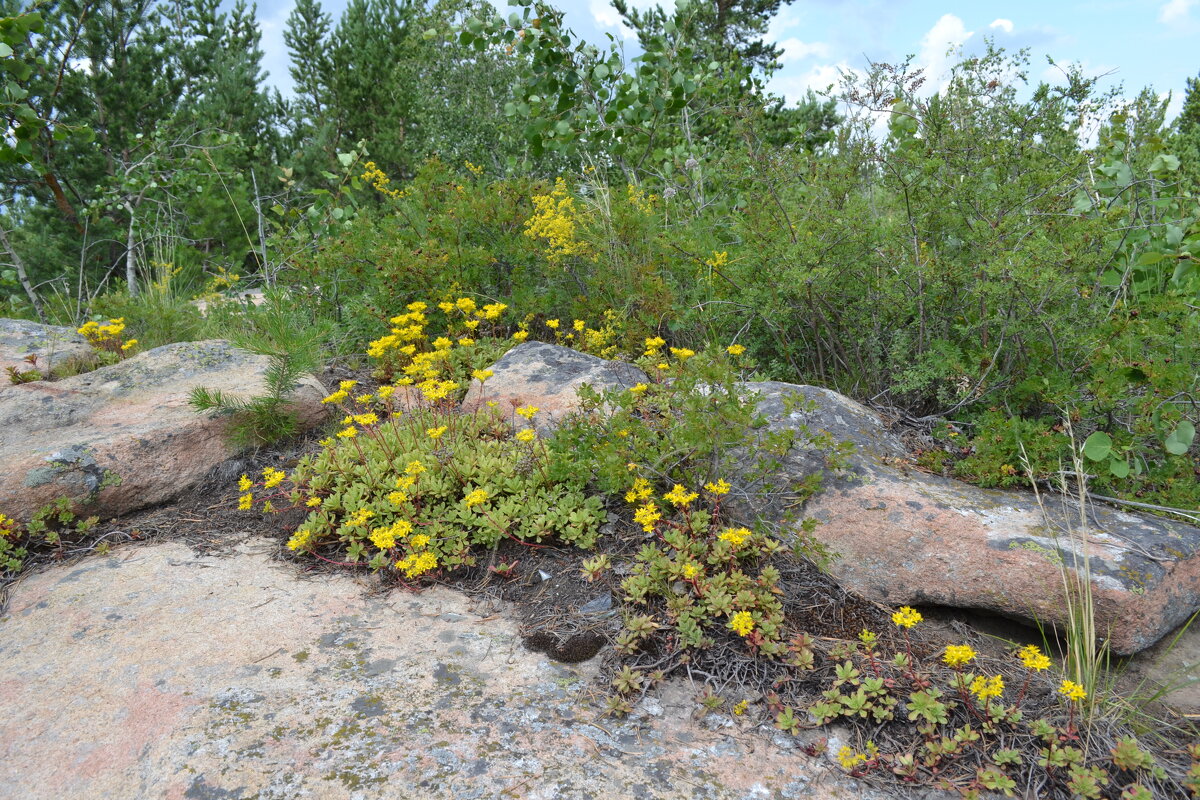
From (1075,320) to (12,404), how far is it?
5.86 metres

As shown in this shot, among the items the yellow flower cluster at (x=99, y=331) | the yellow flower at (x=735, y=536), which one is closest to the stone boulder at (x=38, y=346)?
the yellow flower cluster at (x=99, y=331)

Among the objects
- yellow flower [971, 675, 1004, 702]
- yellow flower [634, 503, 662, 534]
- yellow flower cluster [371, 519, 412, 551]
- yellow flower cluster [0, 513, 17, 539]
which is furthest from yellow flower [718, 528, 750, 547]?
yellow flower cluster [0, 513, 17, 539]

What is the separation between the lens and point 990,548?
2879 mm

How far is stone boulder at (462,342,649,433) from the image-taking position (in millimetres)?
4195

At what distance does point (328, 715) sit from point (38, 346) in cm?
453

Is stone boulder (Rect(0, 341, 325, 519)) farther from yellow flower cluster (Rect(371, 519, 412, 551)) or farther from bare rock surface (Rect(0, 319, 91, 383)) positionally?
yellow flower cluster (Rect(371, 519, 412, 551))

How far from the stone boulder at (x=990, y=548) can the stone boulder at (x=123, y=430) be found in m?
3.12

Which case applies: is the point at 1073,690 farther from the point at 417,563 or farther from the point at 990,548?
the point at 417,563

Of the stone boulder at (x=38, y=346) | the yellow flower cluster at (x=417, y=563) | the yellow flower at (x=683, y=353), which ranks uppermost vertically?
the yellow flower at (x=683, y=353)

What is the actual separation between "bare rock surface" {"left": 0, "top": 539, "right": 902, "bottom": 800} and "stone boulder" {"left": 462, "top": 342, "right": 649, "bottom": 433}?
139cm

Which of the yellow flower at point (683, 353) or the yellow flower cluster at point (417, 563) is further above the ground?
the yellow flower at point (683, 353)

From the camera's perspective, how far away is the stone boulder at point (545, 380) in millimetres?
4195

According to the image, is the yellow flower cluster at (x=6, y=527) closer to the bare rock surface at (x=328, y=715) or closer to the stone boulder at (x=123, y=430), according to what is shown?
the stone boulder at (x=123, y=430)

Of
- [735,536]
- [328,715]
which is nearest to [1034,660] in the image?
[735,536]
